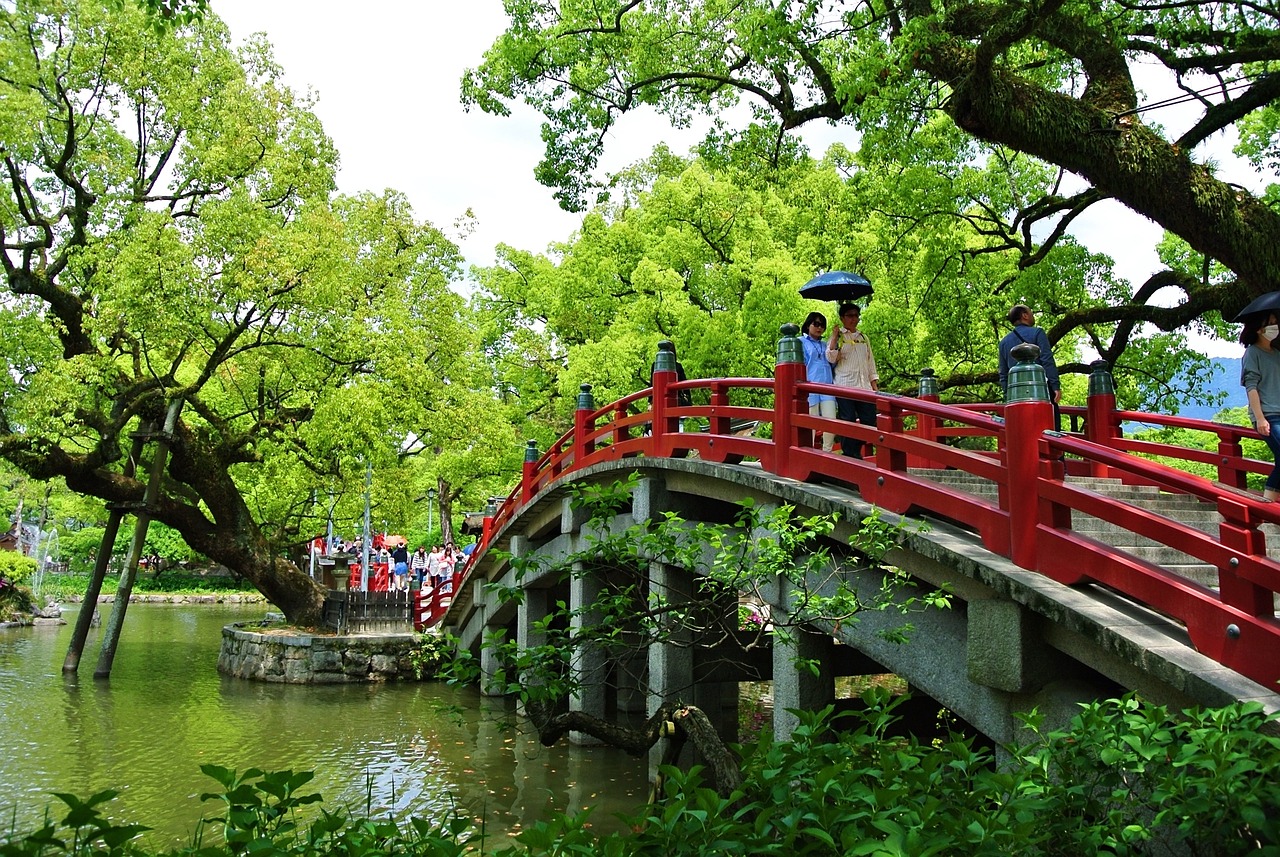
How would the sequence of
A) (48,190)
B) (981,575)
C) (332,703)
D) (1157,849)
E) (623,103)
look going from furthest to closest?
(48,190)
(332,703)
(623,103)
(981,575)
(1157,849)

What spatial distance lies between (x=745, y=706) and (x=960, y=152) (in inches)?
365

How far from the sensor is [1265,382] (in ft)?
21.3

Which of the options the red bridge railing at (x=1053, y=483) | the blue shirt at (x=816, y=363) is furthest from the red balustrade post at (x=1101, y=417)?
the blue shirt at (x=816, y=363)

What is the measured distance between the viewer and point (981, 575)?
5656mm

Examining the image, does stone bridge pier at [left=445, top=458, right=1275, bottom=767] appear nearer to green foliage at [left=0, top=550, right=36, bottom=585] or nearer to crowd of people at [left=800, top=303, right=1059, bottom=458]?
crowd of people at [left=800, top=303, right=1059, bottom=458]

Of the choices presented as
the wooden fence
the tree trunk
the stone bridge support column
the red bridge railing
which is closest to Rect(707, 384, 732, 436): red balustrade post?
the red bridge railing

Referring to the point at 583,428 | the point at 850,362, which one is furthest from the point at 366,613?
the point at 850,362

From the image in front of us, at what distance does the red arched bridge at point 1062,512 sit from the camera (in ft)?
14.8

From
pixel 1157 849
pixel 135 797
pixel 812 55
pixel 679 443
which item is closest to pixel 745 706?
pixel 679 443

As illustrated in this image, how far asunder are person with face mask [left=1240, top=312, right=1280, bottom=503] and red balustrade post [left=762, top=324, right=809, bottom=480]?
3274 mm

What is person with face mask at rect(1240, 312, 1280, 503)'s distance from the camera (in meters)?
6.43

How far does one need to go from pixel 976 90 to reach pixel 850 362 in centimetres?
281

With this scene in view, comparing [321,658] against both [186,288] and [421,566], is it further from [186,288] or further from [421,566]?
[421,566]

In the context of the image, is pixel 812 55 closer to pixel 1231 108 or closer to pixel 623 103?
pixel 623 103
